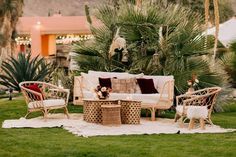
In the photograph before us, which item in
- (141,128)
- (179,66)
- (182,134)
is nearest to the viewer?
(182,134)

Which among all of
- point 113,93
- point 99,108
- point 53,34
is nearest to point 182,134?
point 99,108

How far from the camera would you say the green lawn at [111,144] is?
8.61 meters

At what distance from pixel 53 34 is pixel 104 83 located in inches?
900

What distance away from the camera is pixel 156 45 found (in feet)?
48.9

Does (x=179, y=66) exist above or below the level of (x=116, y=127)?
above

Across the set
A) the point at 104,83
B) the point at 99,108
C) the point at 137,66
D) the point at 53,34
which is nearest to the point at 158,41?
the point at 137,66

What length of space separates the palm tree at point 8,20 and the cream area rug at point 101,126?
22682mm

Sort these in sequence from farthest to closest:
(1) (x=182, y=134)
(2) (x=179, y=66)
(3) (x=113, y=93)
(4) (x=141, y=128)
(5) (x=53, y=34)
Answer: (5) (x=53, y=34) < (2) (x=179, y=66) < (3) (x=113, y=93) < (4) (x=141, y=128) < (1) (x=182, y=134)

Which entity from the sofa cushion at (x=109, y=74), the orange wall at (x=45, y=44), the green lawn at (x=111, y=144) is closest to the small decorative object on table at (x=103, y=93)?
the green lawn at (x=111, y=144)

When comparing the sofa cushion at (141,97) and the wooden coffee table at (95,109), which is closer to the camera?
the wooden coffee table at (95,109)

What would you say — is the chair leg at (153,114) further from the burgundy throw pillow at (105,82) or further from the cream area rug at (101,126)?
the burgundy throw pillow at (105,82)

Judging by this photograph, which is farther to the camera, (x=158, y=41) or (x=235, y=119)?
(x=158, y=41)

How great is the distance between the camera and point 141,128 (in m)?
11.5

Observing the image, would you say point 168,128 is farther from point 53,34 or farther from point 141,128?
point 53,34
